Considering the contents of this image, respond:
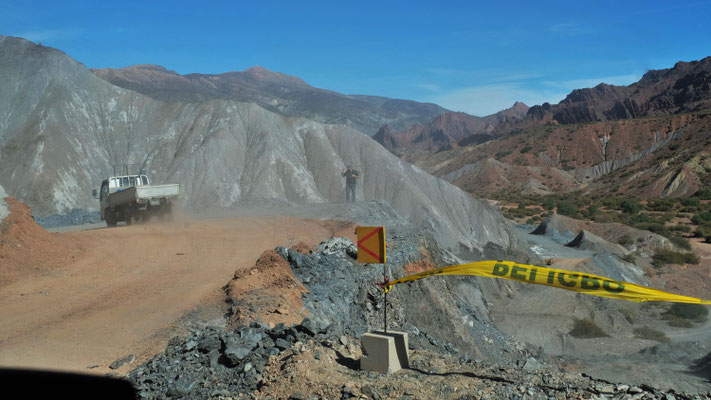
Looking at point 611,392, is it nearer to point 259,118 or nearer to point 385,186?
point 385,186

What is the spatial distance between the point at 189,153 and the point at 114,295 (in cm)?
3376

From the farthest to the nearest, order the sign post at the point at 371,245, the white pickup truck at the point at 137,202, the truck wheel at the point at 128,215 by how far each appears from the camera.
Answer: the truck wheel at the point at 128,215, the white pickup truck at the point at 137,202, the sign post at the point at 371,245

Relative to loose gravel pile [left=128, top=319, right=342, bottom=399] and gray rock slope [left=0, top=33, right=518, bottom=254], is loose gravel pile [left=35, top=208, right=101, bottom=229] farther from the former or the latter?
loose gravel pile [left=128, top=319, right=342, bottom=399]

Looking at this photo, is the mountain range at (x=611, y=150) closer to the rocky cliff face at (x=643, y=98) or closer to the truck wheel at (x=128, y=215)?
the rocky cliff face at (x=643, y=98)

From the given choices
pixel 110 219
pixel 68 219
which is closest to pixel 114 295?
pixel 110 219

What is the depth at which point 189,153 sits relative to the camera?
143ft

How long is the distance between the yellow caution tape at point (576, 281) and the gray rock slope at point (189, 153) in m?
24.6

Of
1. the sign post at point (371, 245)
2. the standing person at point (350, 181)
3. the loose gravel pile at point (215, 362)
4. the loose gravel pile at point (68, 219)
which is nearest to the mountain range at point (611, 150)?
the standing person at point (350, 181)

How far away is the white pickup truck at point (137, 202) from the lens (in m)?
23.6

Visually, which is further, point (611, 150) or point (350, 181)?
point (611, 150)

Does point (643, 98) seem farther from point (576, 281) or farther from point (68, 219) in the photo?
point (576, 281)

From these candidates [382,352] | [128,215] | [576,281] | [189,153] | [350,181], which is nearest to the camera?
[576,281]

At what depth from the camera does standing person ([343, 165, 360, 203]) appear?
38.0 metres

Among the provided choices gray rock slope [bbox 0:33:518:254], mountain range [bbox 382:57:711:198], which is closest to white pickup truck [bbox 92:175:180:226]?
gray rock slope [bbox 0:33:518:254]
